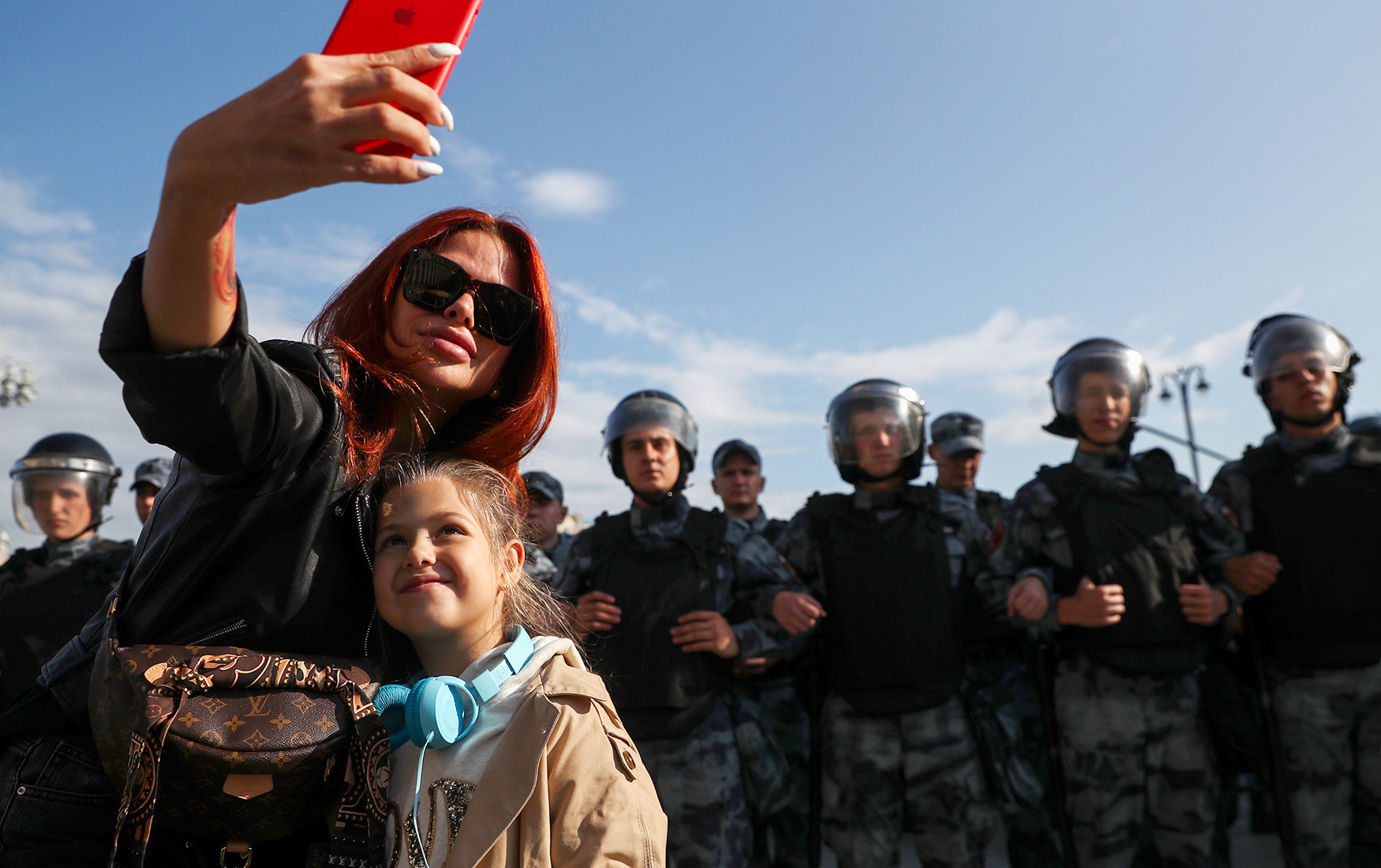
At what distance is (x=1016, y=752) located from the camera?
13.3ft

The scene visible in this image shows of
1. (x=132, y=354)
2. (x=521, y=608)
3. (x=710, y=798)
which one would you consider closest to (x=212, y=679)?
(x=132, y=354)

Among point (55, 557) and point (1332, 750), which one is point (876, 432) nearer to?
point (1332, 750)

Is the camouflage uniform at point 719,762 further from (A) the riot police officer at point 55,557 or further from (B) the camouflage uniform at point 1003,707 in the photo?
(A) the riot police officer at point 55,557

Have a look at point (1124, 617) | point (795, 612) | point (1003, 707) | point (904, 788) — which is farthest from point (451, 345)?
point (1003, 707)

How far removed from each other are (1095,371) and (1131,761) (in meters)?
1.93

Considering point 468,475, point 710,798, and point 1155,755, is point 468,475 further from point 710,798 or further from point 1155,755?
point 1155,755

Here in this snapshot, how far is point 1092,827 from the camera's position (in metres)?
3.86

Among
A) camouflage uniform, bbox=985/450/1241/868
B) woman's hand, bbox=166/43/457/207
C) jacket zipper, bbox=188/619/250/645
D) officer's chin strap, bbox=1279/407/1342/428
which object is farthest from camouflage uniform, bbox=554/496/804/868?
woman's hand, bbox=166/43/457/207

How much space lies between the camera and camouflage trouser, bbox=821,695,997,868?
12.5 feet

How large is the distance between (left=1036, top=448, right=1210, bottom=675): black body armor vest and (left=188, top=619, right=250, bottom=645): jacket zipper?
3854 millimetres

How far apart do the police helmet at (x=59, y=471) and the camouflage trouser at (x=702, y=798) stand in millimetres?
3888

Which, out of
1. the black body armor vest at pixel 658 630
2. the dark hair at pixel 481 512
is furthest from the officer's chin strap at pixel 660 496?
the dark hair at pixel 481 512

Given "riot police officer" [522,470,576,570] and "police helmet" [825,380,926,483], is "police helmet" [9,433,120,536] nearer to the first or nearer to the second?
"riot police officer" [522,470,576,570]

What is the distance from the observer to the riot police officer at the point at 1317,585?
3854 millimetres
